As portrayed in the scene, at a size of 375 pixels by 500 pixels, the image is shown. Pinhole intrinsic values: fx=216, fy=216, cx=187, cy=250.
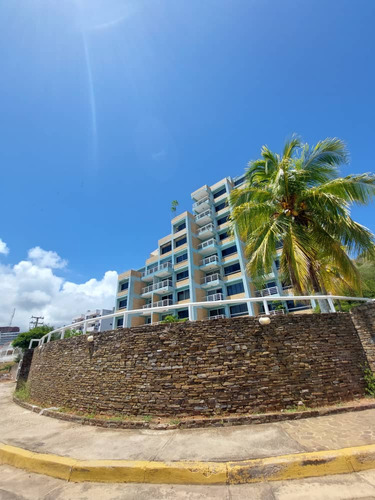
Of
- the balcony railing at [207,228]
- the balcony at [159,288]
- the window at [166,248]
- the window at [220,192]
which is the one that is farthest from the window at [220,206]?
the balcony at [159,288]

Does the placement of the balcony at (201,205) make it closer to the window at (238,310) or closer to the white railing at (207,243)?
the white railing at (207,243)

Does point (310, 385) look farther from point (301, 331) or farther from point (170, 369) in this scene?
point (170, 369)

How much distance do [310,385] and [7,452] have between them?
6654 mm

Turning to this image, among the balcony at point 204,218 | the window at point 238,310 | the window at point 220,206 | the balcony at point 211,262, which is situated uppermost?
the window at point 220,206

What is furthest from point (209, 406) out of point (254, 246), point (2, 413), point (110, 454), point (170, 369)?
point (2, 413)

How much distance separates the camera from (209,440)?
162 inches

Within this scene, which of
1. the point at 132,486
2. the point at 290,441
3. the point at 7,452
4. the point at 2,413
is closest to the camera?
the point at 132,486

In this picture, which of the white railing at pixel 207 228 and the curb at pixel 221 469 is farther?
the white railing at pixel 207 228

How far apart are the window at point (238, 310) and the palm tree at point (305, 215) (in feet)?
44.5

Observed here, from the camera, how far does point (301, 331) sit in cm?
584

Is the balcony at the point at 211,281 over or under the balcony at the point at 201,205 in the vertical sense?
under

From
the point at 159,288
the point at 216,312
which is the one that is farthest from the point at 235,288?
the point at 159,288

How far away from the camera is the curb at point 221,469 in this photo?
2.99 metres

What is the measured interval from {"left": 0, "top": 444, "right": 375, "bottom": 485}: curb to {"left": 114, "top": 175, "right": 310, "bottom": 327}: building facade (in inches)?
718
